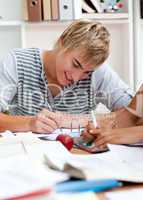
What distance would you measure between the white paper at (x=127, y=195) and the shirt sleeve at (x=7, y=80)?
3.30ft

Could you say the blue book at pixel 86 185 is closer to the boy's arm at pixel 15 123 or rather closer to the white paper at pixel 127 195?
the white paper at pixel 127 195

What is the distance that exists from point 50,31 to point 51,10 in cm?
29

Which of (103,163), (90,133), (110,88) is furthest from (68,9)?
(103,163)

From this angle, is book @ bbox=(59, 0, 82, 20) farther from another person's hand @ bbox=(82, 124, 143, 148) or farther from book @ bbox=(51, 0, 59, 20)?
another person's hand @ bbox=(82, 124, 143, 148)

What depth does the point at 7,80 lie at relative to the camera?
68.1 inches

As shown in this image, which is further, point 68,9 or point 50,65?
point 68,9

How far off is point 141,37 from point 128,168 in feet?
7.30

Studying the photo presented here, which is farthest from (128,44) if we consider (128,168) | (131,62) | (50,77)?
(128,168)

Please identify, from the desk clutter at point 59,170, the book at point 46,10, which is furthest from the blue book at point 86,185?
the book at point 46,10

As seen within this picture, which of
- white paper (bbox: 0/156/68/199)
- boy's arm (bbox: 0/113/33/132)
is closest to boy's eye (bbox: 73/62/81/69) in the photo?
boy's arm (bbox: 0/113/33/132)

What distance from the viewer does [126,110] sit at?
1.58m

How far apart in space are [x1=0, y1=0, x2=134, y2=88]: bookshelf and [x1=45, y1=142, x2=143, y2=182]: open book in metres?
1.80

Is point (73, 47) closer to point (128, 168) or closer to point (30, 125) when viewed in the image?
point (30, 125)

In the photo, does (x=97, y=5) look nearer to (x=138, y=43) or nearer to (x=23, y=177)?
(x=138, y=43)
